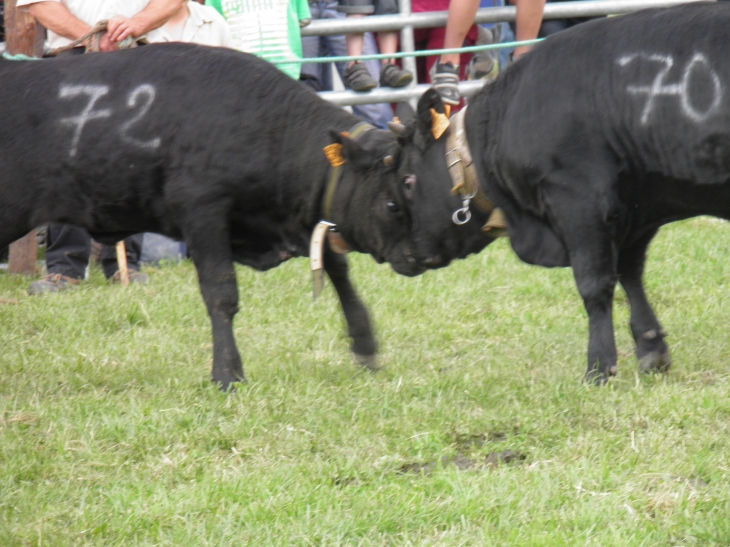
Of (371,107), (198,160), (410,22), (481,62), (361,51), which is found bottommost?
(371,107)

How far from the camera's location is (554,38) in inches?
176

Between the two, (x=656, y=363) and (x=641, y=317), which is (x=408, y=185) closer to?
(x=641, y=317)

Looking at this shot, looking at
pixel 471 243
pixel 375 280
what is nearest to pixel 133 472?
pixel 471 243

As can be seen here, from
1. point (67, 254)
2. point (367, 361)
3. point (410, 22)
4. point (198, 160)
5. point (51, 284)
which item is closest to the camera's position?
point (198, 160)

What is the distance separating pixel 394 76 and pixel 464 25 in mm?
730

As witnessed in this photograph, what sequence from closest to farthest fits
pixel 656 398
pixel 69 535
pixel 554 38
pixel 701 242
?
pixel 69 535, pixel 656 398, pixel 554 38, pixel 701 242

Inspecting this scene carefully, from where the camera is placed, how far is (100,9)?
21.8ft

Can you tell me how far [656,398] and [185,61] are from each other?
2.67 metres

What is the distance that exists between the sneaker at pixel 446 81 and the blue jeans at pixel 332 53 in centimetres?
97

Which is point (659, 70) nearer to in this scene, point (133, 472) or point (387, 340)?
point (387, 340)

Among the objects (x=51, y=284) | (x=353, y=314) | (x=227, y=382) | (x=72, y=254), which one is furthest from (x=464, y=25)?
(x=227, y=382)

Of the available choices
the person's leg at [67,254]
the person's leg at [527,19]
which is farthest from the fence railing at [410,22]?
the person's leg at [67,254]

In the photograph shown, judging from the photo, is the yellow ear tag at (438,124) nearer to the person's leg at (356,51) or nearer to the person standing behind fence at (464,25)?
the person standing behind fence at (464,25)

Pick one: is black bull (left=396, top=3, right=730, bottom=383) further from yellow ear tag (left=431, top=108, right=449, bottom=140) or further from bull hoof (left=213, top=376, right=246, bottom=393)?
bull hoof (left=213, top=376, right=246, bottom=393)
